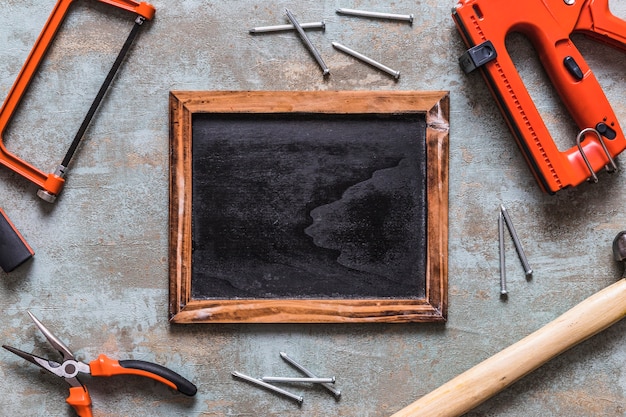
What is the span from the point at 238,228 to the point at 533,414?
892 millimetres

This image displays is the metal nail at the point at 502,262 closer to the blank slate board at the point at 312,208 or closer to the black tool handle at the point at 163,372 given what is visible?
the blank slate board at the point at 312,208

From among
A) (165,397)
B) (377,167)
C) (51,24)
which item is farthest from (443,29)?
(165,397)

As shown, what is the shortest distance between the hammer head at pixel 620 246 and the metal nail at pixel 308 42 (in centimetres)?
84

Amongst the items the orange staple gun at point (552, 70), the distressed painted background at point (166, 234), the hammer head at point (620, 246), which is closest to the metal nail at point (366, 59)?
the distressed painted background at point (166, 234)

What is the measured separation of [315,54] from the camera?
57.2 inches

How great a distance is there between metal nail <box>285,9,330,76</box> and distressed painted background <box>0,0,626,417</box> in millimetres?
20

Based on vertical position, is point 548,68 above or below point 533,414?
above

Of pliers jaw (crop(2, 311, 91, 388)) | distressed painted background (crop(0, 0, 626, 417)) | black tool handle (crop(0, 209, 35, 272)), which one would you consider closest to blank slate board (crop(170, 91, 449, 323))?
distressed painted background (crop(0, 0, 626, 417))

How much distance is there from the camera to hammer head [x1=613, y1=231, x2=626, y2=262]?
1434 millimetres

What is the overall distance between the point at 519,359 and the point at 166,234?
92cm

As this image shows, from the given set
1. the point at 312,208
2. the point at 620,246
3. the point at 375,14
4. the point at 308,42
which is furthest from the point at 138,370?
the point at 620,246

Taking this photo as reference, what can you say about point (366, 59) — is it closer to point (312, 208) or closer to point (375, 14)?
point (375, 14)

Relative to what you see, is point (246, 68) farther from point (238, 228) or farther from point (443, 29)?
point (443, 29)

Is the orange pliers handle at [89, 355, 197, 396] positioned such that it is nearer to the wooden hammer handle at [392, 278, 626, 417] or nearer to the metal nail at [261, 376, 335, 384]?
the metal nail at [261, 376, 335, 384]
